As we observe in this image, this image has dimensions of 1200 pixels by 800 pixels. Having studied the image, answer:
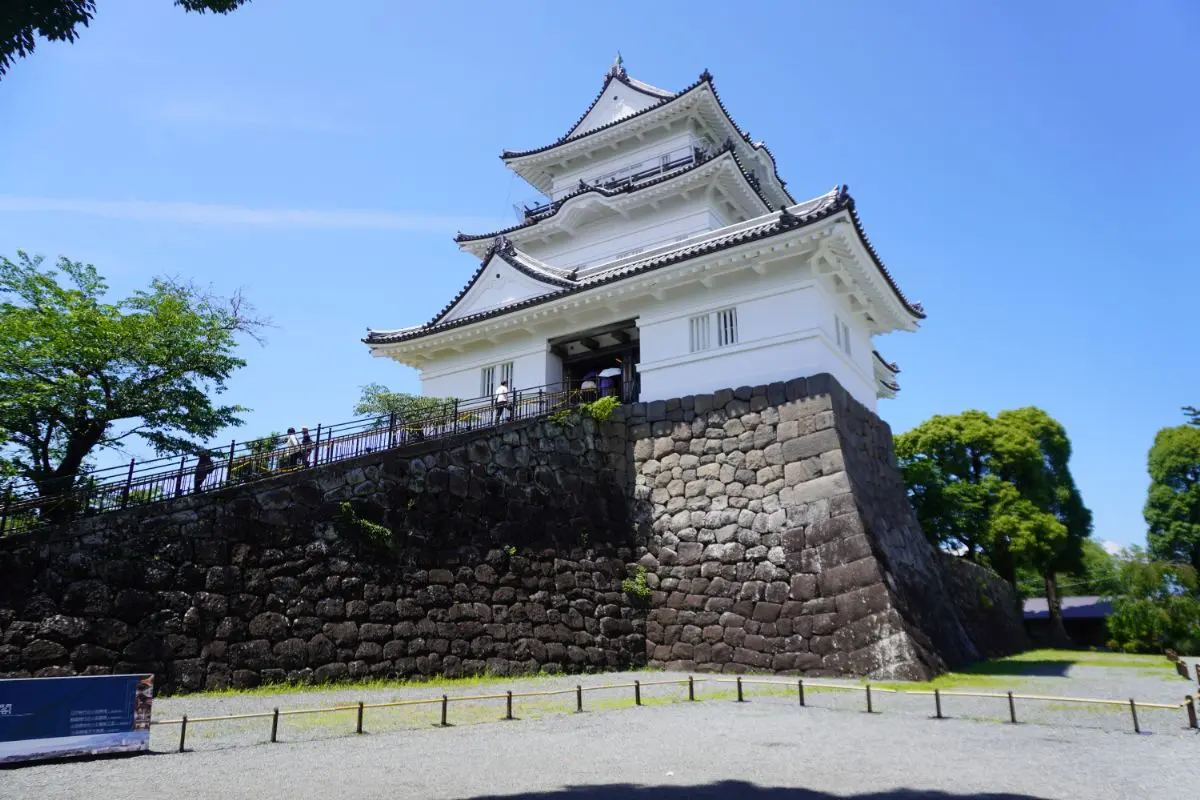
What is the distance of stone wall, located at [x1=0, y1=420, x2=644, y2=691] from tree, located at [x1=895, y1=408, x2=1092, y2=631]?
53.0 ft

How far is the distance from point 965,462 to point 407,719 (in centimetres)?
2587

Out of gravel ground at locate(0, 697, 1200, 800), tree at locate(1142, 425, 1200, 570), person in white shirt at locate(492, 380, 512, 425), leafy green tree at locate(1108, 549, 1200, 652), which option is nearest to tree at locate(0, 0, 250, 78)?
gravel ground at locate(0, 697, 1200, 800)

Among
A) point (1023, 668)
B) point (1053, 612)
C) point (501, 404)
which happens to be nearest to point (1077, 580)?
point (1053, 612)

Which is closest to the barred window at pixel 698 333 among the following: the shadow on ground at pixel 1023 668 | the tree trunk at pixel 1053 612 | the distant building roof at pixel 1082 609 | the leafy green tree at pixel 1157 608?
the shadow on ground at pixel 1023 668

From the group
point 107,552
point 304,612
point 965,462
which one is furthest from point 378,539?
point 965,462

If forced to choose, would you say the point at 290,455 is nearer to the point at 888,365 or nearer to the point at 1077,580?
the point at 888,365

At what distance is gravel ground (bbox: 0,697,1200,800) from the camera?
6281mm

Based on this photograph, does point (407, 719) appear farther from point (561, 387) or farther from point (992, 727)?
point (561, 387)

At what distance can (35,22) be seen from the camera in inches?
204

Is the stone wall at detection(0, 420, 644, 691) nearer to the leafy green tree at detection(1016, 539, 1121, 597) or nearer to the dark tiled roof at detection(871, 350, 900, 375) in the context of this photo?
the dark tiled roof at detection(871, 350, 900, 375)

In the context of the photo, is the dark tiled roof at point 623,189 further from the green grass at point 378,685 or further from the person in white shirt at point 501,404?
the green grass at point 378,685

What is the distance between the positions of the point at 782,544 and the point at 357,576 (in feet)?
26.0

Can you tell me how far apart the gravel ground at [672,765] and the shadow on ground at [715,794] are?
0.08ft

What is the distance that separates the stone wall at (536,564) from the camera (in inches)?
414
